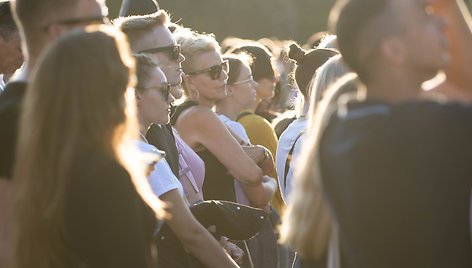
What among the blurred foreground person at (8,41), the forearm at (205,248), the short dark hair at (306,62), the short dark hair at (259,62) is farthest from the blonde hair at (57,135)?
the short dark hair at (259,62)

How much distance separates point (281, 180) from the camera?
497cm

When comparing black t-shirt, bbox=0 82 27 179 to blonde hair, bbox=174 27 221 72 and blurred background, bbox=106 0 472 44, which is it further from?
blurred background, bbox=106 0 472 44

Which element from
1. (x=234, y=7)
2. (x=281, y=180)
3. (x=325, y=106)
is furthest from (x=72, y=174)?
(x=234, y=7)

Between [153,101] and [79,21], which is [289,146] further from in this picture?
[79,21]

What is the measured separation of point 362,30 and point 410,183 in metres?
0.51

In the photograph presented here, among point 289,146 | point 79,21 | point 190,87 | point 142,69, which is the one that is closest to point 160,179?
point 142,69

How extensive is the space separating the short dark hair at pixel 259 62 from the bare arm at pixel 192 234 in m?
3.30

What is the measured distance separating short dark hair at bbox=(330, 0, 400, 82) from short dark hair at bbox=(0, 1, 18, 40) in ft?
8.57

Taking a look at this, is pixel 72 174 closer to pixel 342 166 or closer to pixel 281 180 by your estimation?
pixel 342 166

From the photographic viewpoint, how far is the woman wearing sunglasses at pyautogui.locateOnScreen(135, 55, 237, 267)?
3805 mm

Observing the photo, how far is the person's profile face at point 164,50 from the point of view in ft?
16.1

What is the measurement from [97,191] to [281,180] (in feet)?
8.47

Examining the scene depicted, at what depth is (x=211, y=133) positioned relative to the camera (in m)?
5.27

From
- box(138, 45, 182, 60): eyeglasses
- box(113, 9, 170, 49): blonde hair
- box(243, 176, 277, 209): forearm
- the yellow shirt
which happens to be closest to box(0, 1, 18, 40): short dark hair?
box(113, 9, 170, 49): blonde hair
